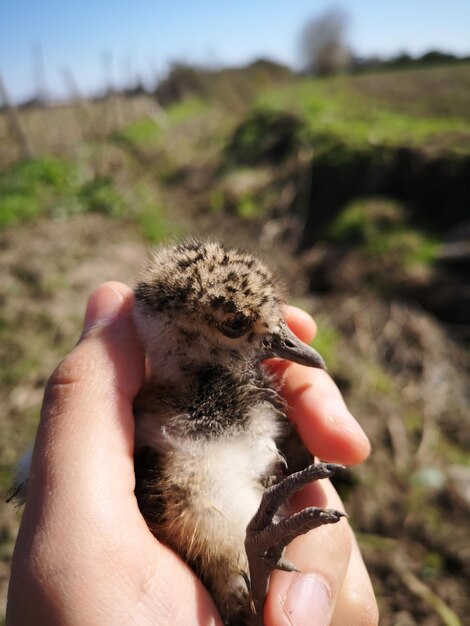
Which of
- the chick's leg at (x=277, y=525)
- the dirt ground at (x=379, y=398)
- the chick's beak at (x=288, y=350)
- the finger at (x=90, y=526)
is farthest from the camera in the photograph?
the dirt ground at (x=379, y=398)

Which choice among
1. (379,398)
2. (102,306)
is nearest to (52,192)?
(379,398)

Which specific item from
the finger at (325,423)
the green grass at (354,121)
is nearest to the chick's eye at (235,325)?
the finger at (325,423)

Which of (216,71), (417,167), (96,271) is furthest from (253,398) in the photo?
(216,71)

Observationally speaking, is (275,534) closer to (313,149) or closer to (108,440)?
(108,440)

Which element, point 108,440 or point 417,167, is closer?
point 108,440

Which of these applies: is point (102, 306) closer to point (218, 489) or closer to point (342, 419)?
point (218, 489)

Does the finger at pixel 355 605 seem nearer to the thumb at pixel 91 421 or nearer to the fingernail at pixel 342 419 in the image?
the fingernail at pixel 342 419
